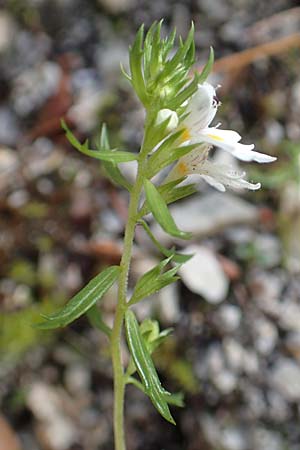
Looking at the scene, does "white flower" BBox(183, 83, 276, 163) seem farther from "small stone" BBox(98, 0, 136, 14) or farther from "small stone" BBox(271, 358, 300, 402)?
"small stone" BBox(98, 0, 136, 14)

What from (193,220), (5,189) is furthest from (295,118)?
(5,189)

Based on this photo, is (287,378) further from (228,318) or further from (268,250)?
(268,250)

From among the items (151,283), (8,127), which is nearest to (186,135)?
(151,283)

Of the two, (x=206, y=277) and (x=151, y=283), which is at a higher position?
(x=151, y=283)

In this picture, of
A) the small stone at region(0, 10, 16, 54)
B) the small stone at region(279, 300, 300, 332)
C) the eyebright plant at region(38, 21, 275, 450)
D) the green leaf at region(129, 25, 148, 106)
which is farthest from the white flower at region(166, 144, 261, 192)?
the small stone at region(0, 10, 16, 54)

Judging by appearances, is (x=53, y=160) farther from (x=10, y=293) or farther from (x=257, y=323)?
(x=257, y=323)

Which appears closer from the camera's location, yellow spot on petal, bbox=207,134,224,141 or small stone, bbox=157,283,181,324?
yellow spot on petal, bbox=207,134,224,141

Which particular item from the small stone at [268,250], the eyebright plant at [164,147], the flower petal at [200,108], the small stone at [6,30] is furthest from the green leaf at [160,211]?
the small stone at [6,30]
